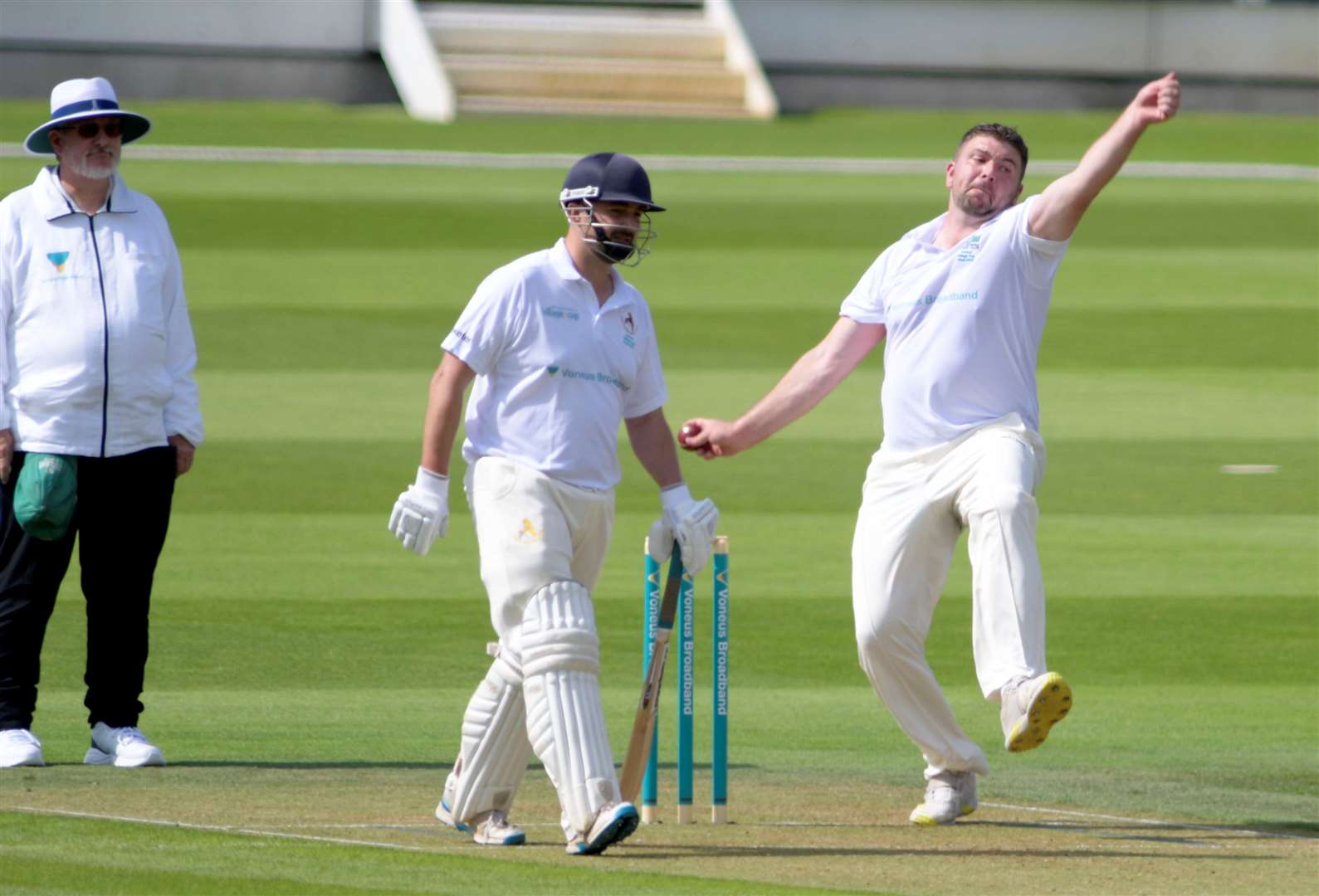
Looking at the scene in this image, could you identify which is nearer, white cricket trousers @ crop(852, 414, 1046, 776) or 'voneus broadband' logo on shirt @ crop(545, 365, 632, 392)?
'voneus broadband' logo on shirt @ crop(545, 365, 632, 392)


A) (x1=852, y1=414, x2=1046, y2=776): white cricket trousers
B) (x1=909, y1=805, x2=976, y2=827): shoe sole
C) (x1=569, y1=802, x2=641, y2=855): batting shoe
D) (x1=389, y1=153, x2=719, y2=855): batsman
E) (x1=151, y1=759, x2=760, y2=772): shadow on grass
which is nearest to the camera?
(x1=569, y1=802, x2=641, y2=855): batting shoe

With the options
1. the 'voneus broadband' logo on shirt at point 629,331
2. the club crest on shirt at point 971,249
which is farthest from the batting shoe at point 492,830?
the club crest on shirt at point 971,249

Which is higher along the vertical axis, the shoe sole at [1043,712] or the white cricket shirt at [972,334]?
the white cricket shirt at [972,334]

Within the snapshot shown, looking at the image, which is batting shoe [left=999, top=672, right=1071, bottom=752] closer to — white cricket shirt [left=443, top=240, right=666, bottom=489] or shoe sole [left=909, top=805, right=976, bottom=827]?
shoe sole [left=909, top=805, right=976, bottom=827]

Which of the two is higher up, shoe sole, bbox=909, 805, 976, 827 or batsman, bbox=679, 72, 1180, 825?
batsman, bbox=679, 72, 1180, 825

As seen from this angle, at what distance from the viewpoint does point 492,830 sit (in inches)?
238

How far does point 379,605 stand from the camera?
9867 mm

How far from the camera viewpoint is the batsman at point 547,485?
229 inches

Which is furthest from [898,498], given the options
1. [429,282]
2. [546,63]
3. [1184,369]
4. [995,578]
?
[546,63]

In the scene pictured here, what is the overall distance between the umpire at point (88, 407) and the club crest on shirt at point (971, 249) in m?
2.35

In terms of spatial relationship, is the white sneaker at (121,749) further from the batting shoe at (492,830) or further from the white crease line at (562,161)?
the white crease line at (562,161)

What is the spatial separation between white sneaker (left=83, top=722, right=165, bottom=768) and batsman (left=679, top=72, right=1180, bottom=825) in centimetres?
209

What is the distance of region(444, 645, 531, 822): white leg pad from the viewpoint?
19.8 feet

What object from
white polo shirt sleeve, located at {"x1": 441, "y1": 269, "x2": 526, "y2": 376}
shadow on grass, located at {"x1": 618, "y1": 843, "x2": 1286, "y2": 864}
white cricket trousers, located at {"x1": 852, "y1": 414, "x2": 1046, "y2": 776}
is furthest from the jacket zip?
white cricket trousers, located at {"x1": 852, "y1": 414, "x2": 1046, "y2": 776}
